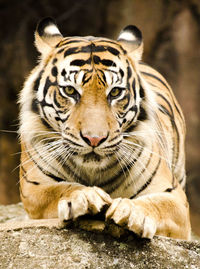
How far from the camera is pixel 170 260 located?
2.02 meters

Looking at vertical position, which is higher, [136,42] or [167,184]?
[136,42]

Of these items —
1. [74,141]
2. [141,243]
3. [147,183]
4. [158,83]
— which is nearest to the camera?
[141,243]

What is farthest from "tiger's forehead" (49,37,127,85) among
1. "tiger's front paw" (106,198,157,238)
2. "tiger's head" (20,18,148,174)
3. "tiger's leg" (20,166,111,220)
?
"tiger's front paw" (106,198,157,238)

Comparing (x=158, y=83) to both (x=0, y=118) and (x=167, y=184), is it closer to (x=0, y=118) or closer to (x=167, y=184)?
(x=167, y=184)

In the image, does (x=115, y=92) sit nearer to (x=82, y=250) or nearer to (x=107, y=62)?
(x=107, y=62)

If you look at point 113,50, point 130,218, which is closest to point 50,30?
point 113,50

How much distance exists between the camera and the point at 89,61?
275cm

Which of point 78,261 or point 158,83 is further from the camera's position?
point 158,83

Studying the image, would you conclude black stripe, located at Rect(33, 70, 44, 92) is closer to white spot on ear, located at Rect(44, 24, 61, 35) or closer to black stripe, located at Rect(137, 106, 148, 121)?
white spot on ear, located at Rect(44, 24, 61, 35)

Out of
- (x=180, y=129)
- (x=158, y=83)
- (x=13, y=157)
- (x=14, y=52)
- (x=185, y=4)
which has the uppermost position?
(x=185, y=4)

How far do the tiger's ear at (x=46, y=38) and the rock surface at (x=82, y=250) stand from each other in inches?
51.9

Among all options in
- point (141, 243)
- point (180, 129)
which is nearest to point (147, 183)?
point (141, 243)

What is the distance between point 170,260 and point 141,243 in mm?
142

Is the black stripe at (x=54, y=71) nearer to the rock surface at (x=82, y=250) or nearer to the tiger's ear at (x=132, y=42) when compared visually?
the tiger's ear at (x=132, y=42)
